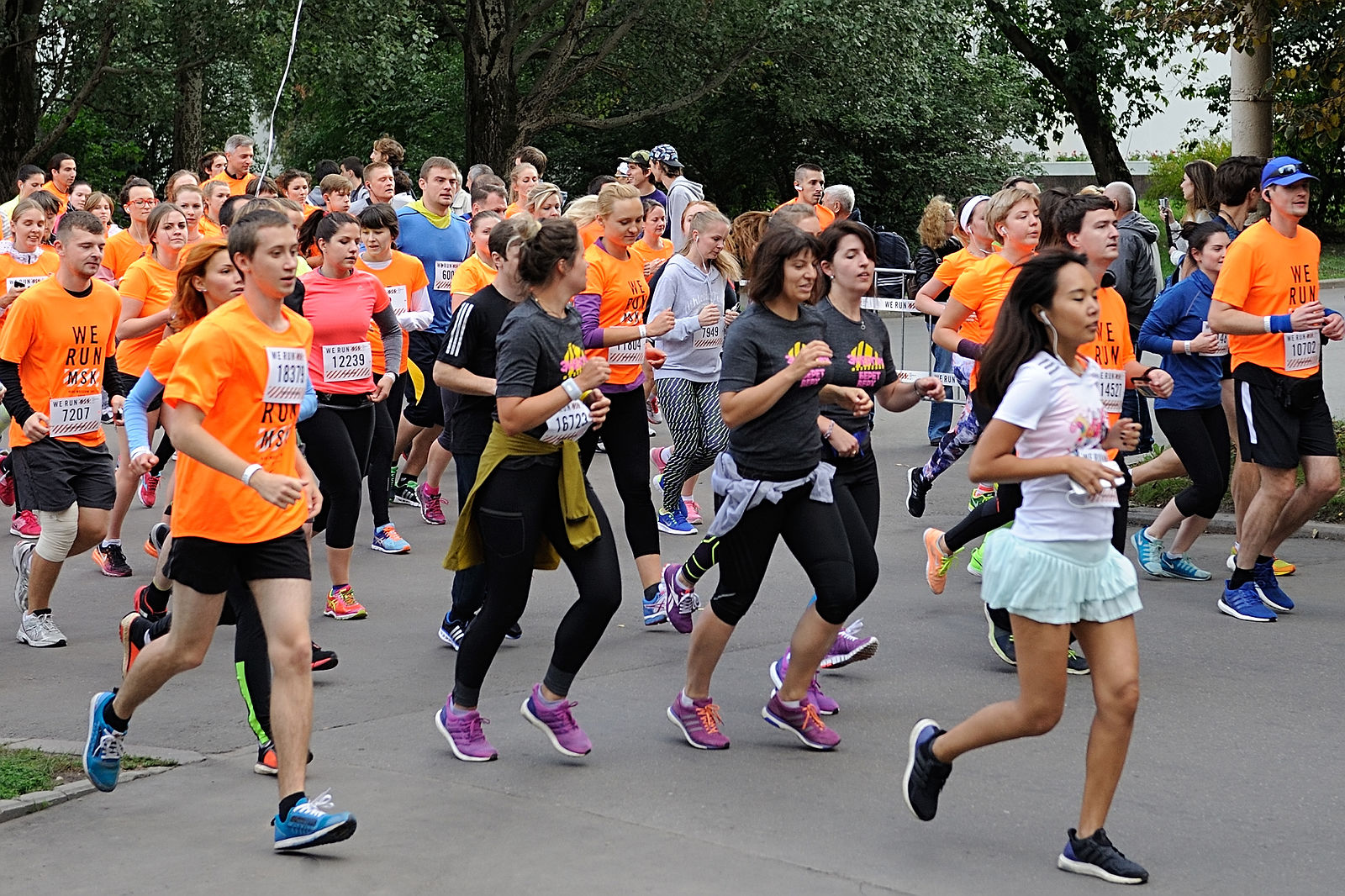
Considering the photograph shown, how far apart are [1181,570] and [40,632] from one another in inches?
220

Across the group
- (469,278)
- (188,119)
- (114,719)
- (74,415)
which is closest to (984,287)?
(469,278)

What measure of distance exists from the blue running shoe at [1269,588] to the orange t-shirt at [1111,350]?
1614mm

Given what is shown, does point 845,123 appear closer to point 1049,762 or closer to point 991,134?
point 991,134

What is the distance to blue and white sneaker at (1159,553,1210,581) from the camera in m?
8.74

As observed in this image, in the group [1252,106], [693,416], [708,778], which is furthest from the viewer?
[1252,106]

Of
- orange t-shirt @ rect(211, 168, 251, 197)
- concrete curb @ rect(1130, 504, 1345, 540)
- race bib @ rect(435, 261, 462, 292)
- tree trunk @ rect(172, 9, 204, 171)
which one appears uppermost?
tree trunk @ rect(172, 9, 204, 171)

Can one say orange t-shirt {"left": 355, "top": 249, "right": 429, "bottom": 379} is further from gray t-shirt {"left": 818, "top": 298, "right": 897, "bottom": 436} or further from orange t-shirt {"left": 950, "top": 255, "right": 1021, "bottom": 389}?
gray t-shirt {"left": 818, "top": 298, "right": 897, "bottom": 436}

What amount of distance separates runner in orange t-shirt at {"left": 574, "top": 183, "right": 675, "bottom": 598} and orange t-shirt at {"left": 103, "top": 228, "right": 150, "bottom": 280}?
5.05m

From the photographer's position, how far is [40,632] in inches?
299

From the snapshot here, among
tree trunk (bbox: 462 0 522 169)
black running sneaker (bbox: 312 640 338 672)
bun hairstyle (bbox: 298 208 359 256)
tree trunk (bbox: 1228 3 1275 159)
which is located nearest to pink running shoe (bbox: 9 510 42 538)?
bun hairstyle (bbox: 298 208 359 256)

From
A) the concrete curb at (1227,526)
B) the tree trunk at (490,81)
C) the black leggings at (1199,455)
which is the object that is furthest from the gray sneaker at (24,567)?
the tree trunk at (490,81)

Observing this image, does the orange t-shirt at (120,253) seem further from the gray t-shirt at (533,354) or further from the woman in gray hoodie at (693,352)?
the gray t-shirt at (533,354)

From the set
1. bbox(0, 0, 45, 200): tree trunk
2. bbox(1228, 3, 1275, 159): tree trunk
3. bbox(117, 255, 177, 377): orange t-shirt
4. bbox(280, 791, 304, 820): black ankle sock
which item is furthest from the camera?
bbox(0, 0, 45, 200): tree trunk

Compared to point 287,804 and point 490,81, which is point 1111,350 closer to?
point 287,804
